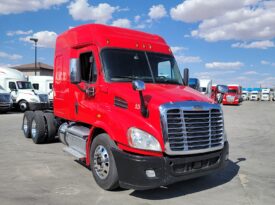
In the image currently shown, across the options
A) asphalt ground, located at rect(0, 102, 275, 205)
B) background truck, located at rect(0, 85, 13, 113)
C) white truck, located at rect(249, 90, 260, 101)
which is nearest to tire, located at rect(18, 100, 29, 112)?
background truck, located at rect(0, 85, 13, 113)

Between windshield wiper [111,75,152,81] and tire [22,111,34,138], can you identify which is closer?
windshield wiper [111,75,152,81]

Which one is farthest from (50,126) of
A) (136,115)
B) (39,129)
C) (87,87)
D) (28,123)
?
(136,115)

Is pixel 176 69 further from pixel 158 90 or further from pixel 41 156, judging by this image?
pixel 41 156

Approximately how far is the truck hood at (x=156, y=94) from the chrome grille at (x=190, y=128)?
0.21m

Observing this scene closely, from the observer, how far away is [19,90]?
2392 cm

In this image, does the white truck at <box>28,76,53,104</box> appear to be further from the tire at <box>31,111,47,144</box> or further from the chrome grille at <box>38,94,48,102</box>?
the tire at <box>31,111,47,144</box>

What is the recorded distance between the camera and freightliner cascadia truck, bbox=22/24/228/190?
488cm

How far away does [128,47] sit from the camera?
653 cm

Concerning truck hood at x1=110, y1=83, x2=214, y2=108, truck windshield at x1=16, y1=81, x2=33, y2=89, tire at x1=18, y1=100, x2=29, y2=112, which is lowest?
tire at x1=18, y1=100, x2=29, y2=112

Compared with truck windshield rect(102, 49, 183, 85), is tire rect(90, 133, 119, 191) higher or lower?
lower

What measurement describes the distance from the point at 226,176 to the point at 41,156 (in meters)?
4.60

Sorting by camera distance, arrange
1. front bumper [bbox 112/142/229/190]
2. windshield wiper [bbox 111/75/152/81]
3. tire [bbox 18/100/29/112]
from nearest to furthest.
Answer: front bumper [bbox 112/142/229/190] → windshield wiper [bbox 111/75/152/81] → tire [bbox 18/100/29/112]

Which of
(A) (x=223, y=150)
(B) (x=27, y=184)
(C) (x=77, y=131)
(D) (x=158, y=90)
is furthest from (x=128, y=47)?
(B) (x=27, y=184)

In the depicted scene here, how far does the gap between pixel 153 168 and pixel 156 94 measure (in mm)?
1288
